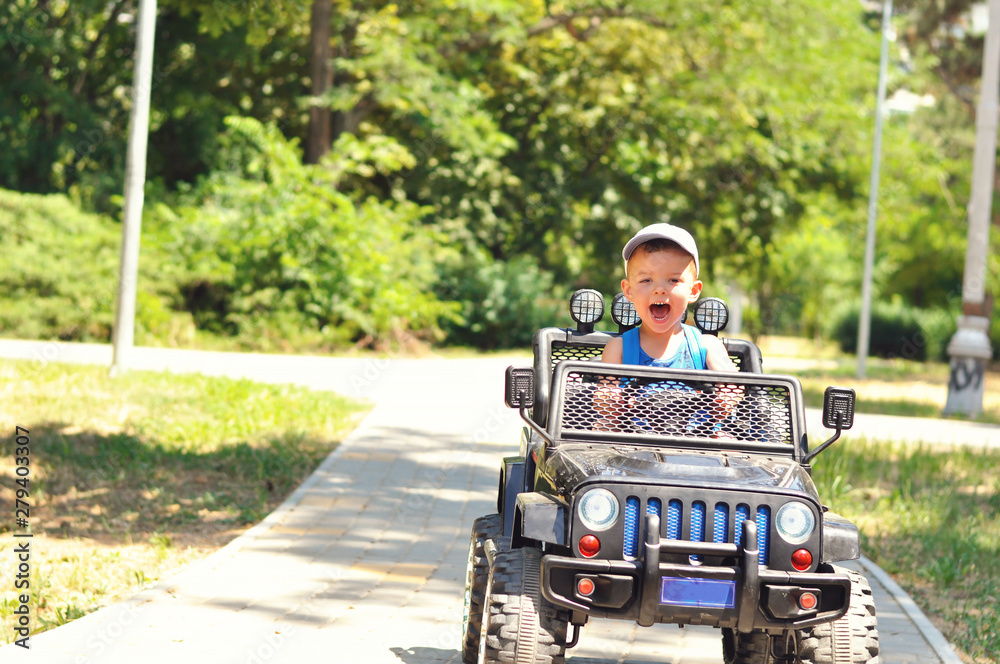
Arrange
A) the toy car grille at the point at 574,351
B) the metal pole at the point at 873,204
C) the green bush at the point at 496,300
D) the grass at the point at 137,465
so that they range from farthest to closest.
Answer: the metal pole at the point at 873,204, the green bush at the point at 496,300, the grass at the point at 137,465, the toy car grille at the point at 574,351

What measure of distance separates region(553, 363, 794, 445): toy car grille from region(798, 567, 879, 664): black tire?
624 millimetres

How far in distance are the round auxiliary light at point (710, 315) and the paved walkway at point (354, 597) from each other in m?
1.50

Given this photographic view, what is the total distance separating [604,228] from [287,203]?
25.3 feet

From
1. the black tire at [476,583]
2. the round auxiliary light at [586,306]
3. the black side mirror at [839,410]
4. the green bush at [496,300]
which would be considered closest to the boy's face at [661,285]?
the round auxiliary light at [586,306]

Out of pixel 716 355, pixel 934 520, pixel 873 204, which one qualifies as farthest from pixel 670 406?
pixel 873 204

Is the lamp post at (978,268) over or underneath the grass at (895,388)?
over

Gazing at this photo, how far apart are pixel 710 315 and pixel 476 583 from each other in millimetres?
1461

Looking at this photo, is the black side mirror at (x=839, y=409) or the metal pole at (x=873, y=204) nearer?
the black side mirror at (x=839, y=409)

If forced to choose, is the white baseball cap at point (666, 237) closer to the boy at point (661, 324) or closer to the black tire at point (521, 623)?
the boy at point (661, 324)

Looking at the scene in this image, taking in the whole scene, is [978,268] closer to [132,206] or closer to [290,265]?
[290,265]

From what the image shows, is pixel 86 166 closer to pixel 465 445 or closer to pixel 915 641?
pixel 465 445

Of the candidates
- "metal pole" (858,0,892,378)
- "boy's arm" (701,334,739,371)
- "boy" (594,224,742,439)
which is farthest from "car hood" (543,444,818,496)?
"metal pole" (858,0,892,378)

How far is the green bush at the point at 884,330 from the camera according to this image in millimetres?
39562

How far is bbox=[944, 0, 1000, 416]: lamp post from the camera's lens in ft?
49.8
